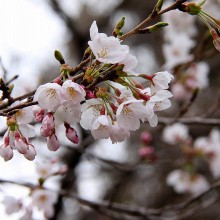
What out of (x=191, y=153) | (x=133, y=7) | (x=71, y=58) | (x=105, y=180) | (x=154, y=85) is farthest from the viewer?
(x=105, y=180)

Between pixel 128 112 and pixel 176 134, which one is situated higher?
pixel 128 112

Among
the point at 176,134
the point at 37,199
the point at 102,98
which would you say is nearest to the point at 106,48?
the point at 102,98

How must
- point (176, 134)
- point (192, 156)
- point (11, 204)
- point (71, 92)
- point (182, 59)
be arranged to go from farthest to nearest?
point (176, 134), point (182, 59), point (192, 156), point (11, 204), point (71, 92)

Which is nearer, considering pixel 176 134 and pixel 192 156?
pixel 192 156

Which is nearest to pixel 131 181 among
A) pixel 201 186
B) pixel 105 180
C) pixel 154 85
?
pixel 105 180

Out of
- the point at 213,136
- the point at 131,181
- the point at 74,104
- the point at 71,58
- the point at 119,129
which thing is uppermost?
the point at 74,104

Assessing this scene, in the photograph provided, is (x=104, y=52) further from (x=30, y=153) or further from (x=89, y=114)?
(x=30, y=153)

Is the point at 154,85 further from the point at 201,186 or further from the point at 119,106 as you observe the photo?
the point at 201,186

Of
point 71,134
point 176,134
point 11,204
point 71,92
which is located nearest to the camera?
point 71,92
